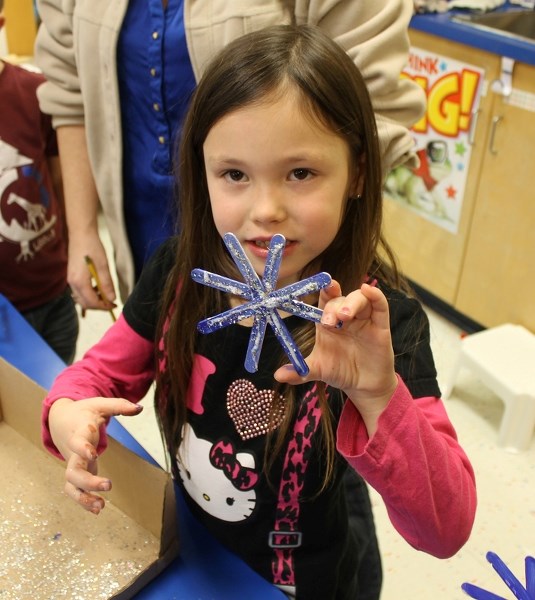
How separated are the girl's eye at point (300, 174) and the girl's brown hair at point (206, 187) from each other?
5cm

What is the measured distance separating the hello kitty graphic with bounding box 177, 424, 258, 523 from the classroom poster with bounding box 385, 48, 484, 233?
1.32 meters

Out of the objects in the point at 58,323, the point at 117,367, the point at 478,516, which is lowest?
the point at 478,516

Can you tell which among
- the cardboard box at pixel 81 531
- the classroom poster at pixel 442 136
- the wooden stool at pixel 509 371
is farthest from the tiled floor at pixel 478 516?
the cardboard box at pixel 81 531

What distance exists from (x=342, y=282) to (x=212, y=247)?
0.16m

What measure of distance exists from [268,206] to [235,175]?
66mm

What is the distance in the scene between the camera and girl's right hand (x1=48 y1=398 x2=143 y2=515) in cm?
66

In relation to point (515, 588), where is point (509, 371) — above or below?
below

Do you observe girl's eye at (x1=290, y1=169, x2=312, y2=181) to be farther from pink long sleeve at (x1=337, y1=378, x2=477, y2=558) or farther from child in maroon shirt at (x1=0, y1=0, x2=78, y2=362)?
child in maroon shirt at (x1=0, y1=0, x2=78, y2=362)

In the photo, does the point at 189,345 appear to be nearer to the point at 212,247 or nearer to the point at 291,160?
the point at 212,247

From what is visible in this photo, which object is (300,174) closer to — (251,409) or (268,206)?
(268,206)

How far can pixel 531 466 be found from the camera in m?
1.81

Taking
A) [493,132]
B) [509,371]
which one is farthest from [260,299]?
[493,132]

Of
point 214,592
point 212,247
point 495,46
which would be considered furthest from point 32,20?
point 214,592

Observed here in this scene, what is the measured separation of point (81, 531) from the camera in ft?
2.57
